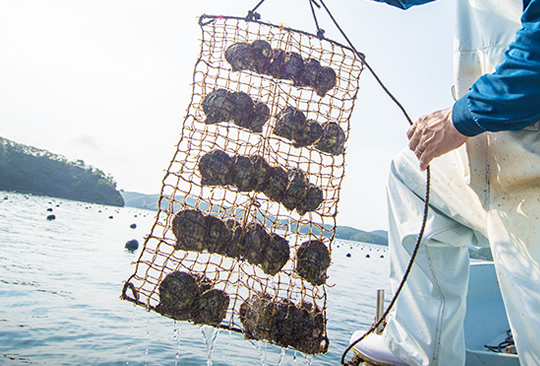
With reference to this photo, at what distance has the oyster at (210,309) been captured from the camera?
9.39 feet

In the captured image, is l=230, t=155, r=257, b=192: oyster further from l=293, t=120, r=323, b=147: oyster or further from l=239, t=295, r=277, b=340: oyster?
l=239, t=295, r=277, b=340: oyster

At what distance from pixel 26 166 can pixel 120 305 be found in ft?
337

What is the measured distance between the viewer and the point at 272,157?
3539 millimetres

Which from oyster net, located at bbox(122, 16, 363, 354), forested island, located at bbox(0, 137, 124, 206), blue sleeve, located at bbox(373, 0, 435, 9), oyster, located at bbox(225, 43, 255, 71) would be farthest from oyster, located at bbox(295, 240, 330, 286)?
forested island, located at bbox(0, 137, 124, 206)

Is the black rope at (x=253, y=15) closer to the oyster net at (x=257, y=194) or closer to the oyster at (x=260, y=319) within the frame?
the oyster net at (x=257, y=194)

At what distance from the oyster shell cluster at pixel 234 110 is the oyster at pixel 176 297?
1394 millimetres

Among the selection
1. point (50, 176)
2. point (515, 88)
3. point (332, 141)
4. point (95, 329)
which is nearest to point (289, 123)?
point (332, 141)

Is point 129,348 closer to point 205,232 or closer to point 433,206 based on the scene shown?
point 205,232

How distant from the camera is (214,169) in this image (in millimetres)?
3176

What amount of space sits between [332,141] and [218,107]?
113 cm

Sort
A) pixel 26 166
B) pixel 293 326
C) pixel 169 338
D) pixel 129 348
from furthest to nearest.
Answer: pixel 26 166, pixel 169 338, pixel 129 348, pixel 293 326

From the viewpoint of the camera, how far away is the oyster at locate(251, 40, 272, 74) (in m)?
3.42

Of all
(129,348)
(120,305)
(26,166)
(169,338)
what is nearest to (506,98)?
(129,348)

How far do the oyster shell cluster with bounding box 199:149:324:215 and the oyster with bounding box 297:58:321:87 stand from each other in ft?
2.85
